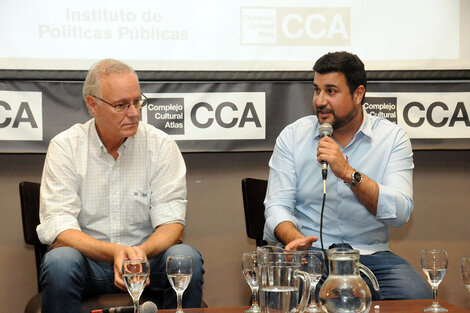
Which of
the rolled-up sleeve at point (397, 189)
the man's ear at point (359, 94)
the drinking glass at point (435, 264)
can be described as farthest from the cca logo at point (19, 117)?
the drinking glass at point (435, 264)

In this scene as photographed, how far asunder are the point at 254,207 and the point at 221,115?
629 millimetres

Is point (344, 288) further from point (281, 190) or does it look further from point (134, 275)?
point (281, 190)

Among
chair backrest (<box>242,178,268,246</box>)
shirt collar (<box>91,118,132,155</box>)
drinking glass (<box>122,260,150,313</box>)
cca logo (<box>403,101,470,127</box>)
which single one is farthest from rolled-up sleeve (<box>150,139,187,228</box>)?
cca logo (<box>403,101,470,127</box>)

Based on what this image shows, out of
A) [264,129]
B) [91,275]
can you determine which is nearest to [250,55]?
[264,129]

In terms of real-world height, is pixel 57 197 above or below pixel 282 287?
above

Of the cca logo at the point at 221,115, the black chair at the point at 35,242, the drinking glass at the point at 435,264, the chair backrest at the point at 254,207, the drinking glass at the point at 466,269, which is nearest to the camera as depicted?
the drinking glass at the point at 466,269

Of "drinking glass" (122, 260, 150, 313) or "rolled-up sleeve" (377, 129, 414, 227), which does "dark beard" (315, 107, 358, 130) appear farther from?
"drinking glass" (122, 260, 150, 313)

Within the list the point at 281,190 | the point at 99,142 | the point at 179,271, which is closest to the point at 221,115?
the point at 281,190

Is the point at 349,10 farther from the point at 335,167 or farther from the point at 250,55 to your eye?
the point at 335,167

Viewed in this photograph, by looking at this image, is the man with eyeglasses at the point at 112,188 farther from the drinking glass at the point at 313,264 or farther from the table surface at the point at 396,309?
the drinking glass at the point at 313,264

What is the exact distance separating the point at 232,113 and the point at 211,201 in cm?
55

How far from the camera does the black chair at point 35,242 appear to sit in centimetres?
242

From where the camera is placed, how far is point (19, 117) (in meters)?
3.28

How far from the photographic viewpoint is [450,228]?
3.79 m
